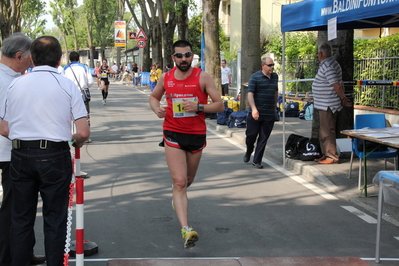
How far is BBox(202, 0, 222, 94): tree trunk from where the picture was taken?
746 inches

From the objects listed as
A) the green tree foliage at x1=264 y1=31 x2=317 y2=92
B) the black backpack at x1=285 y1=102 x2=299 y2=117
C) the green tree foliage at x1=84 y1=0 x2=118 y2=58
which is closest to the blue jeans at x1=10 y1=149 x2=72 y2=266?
the black backpack at x1=285 y1=102 x2=299 y2=117

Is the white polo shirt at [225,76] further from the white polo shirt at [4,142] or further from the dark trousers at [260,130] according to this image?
the white polo shirt at [4,142]

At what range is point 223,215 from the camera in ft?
20.7

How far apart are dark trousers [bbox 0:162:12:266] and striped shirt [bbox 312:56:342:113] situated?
237 inches

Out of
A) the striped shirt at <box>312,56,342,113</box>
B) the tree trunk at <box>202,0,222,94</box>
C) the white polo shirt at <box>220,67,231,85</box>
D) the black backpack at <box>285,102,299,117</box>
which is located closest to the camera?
the striped shirt at <box>312,56,342,113</box>

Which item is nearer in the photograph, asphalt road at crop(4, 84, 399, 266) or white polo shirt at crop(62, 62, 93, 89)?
asphalt road at crop(4, 84, 399, 266)

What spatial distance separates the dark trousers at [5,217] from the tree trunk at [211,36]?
1493cm

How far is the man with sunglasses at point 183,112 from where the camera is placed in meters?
5.16

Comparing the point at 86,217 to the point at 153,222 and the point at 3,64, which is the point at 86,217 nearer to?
the point at 153,222

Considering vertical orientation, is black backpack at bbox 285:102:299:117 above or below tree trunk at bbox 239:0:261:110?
below

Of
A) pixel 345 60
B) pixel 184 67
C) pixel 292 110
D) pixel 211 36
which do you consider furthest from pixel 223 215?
pixel 211 36

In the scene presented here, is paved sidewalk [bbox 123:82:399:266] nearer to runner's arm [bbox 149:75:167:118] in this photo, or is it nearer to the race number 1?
the race number 1

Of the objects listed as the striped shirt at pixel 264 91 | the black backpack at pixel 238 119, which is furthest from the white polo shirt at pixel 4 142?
the black backpack at pixel 238 119

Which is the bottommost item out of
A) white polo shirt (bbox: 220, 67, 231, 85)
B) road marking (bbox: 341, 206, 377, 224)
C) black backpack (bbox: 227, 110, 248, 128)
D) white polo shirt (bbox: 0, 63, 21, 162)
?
road marking (bbox: 341, 206, 377, 224)
